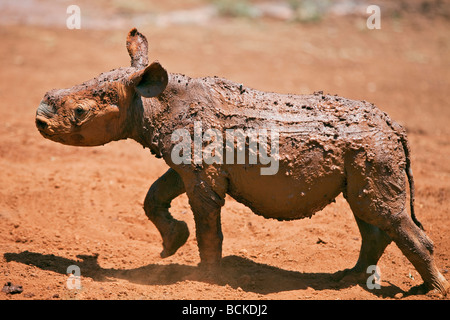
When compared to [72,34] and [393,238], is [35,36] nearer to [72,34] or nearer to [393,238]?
[72,34]

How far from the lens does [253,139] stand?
5.71m

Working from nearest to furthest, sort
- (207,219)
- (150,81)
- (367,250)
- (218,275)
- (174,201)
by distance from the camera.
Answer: (150,81), (207,219), (218,275), (367,250), (174,201)

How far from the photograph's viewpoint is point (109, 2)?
20.2 metres

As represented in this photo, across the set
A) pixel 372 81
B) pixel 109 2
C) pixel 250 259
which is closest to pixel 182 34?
pixel 109 2

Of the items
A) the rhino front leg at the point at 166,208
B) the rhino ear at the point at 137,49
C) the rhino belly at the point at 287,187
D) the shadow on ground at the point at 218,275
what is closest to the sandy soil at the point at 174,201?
the shadow on ground at the point at 218,275

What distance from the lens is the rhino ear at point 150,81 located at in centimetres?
552

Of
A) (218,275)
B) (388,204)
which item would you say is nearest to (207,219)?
(218,275)

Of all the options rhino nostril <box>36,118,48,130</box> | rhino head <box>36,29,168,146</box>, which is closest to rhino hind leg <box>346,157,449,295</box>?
rhino head <box>36,29,168,146</box>

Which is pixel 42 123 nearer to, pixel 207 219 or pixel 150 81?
pixel 150 81

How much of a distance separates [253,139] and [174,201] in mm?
2970

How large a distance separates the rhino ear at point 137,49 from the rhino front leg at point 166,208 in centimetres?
118

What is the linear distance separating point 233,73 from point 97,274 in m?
9.36

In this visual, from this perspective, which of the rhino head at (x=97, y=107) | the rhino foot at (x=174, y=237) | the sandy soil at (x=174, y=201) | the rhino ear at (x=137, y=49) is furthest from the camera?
the rhino foot at (x=174, y=237)

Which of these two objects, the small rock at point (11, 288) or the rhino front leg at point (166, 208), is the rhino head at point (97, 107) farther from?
the small rock at point (11, 288)
